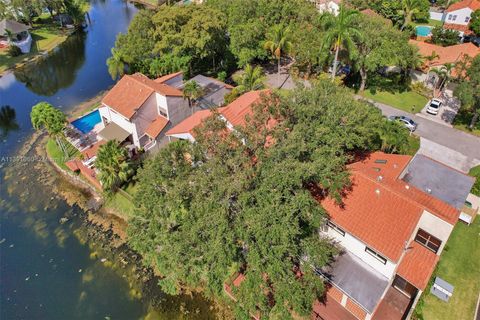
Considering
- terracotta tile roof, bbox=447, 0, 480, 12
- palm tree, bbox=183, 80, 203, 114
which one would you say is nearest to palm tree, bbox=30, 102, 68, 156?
palm tree, bbox=183, 80, 203, 114

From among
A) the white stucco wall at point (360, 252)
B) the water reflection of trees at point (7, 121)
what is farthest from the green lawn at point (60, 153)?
the white stucco wall at point (360, 252)

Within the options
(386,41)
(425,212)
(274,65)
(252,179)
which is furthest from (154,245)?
(274,65)

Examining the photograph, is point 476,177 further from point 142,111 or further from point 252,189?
point 142,111

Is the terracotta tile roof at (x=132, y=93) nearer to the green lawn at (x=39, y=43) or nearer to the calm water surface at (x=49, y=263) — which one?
the calm water surface at (x=49, y=263)

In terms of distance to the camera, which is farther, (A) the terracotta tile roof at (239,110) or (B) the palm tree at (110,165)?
(A) the terracotta tile roof at (239,110)

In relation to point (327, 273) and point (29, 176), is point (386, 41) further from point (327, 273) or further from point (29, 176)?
point (29, 176)

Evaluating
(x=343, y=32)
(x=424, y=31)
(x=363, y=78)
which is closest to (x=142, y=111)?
(x=343, y=32)

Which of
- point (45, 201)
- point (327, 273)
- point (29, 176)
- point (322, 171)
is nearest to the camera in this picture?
point (322, 171)

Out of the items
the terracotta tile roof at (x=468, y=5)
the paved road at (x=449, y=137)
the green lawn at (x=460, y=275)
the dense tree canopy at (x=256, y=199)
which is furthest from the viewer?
the terracotta tile roof at (x=468, y=5)
